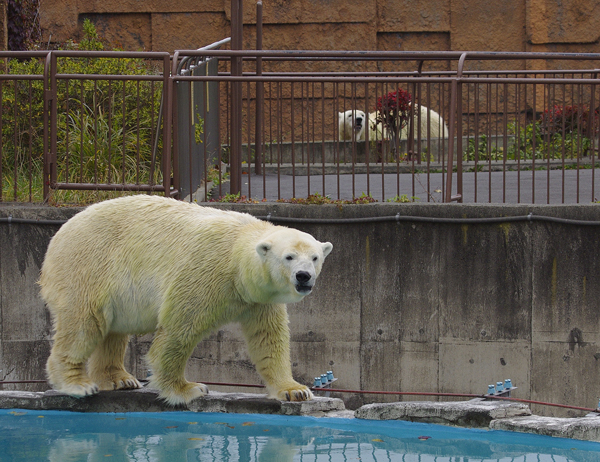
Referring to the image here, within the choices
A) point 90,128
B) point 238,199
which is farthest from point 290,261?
point 90,128

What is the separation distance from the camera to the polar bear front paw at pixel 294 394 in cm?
522

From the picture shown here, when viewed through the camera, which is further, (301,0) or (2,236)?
(301,0)

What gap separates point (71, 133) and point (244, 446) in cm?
457

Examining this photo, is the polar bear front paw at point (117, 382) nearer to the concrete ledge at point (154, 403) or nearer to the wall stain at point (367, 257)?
the concrete ledge at point (154, 403)

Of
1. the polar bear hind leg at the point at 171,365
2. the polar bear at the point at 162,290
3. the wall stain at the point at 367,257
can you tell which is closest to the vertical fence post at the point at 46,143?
the polar bear at the point at 162,290

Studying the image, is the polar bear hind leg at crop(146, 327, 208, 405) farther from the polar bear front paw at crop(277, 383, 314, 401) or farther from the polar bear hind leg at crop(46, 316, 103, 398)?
the polar bear front paw at crop(277, 383, 314, 401)

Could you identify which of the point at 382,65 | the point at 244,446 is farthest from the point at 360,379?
the point at 382,65

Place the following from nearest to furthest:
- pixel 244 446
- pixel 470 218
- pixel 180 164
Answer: pixel 244 446, pixel 470 218, pixel 180 164

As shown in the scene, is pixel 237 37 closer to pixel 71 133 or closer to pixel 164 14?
pixel 71 133

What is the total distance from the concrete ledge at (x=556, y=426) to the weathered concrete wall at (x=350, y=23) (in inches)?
414

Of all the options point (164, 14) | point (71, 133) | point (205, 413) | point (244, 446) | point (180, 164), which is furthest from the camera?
point (164, 14)

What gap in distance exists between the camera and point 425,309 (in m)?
6.67

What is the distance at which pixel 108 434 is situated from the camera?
5098 mm

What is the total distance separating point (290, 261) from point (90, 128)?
4.23 m
